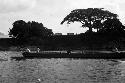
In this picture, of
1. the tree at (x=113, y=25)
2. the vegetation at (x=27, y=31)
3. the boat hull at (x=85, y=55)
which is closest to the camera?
the boat hull at (x=85, y=55)

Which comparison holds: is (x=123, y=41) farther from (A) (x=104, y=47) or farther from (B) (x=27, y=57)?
(B) (x=27, y=57)

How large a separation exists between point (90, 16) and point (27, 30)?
31210 millimetres

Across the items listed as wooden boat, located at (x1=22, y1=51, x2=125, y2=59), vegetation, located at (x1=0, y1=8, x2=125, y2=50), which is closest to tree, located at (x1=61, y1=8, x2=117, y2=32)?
vegetation, located at (x1=0, y1=8, x2=125, y2=50)

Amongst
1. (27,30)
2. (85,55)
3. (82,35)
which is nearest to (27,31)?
(27,30)

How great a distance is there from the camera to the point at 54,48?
132125mm

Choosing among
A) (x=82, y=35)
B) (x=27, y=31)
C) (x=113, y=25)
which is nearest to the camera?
(x=113, y=25)

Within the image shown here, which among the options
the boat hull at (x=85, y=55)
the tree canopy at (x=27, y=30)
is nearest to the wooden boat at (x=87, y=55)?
the boat hull at (x=85, y=55)

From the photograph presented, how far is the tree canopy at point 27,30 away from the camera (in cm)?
14312

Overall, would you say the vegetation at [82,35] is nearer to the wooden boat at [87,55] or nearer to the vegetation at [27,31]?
the vegetation at [27,31]

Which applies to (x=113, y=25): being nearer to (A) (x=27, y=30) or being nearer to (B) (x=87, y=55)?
(A) (x=27, y=30)

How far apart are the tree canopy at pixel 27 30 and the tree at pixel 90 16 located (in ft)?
56.4

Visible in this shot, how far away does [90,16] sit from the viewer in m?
132

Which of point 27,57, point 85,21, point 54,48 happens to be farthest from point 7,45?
point 27,57

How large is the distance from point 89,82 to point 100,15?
3786 inches
